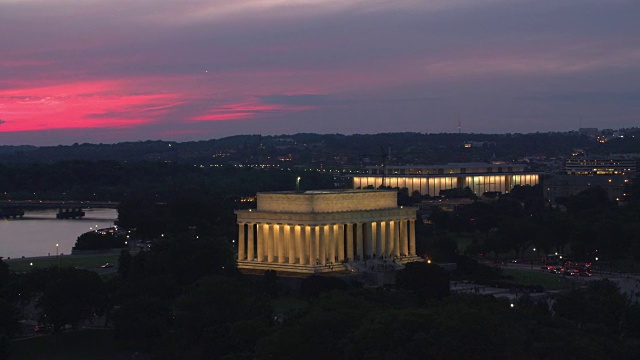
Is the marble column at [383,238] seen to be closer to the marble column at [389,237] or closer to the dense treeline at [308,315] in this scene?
the marble column at [389,237]

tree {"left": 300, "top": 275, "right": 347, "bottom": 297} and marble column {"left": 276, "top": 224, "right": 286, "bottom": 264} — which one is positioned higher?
marble column {"left": 276, "top": 224, "right": 286, "bottom": 264}

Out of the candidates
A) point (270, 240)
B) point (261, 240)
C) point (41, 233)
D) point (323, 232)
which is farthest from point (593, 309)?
point (41, 233)

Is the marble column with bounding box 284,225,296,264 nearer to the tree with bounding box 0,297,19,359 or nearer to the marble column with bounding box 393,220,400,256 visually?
the marble column with bounding box 393,220,400,256

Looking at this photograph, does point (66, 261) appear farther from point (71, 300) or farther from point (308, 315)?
point (308, 315)

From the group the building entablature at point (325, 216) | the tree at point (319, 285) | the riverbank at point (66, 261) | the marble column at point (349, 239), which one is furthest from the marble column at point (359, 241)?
the riverbank at point (66, 261)

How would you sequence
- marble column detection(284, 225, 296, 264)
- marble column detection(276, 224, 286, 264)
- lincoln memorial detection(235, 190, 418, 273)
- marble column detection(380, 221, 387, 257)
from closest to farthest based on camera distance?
lincoln memorial detection(235, 190, 418, 273), marble column detection(284, 225, 296, 264), marble column detection(276, 224, 286, 264), marble column detection(380, 221, 387, 257)

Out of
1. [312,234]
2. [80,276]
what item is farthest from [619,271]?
[80,276]

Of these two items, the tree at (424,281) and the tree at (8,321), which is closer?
the tree at (8,321)

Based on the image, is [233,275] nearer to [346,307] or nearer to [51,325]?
[51,325]

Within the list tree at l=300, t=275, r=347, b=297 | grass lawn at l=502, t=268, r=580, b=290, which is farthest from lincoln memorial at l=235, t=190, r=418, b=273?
grass lawn at l=502, t=268, r=580, b=290
